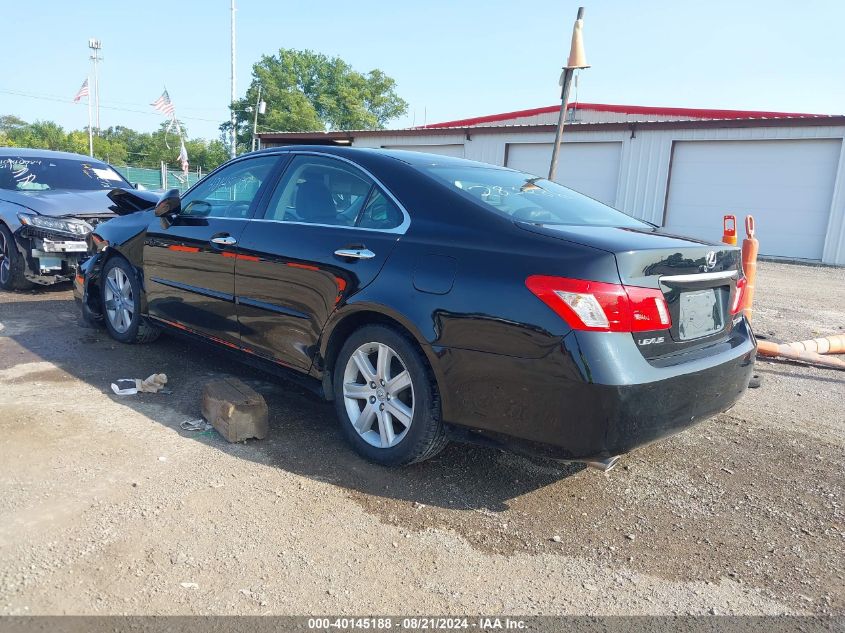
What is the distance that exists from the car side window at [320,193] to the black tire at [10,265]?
519 centimetres

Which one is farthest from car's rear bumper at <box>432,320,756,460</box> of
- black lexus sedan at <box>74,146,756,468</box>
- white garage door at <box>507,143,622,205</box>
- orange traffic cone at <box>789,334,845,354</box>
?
white garage door at <box>507,143,622,205</box>

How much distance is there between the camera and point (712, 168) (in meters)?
19.0

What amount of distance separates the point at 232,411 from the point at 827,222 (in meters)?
18.1

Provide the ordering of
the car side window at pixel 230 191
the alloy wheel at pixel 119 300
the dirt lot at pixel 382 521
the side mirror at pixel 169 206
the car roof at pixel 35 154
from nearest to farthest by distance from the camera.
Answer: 1. the dirt lot at pixel 382 521
2. the car side window at pixel 230 191
3. the side mirror at pixel 169 206
4. the alloy wheel at pixel 119 300
5. the car roof at pixel 35 154

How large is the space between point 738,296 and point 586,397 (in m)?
1.30

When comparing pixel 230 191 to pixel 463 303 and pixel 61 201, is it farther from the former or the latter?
pixel 61 201

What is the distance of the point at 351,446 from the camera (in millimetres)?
3615

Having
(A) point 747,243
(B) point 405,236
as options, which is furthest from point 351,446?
(A) point 747,243

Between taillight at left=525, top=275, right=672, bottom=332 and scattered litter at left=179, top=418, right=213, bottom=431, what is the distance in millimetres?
2199

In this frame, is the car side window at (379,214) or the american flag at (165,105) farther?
the american flag at (165,105)

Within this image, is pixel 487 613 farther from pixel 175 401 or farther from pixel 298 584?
pixel 175 401

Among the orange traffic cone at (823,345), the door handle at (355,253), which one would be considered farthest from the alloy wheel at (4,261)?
the orange traffic cone at (823,345)

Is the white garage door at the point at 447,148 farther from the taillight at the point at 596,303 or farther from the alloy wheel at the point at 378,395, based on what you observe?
the taillight at the point at 596,303

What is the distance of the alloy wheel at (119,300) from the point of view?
5.42m
